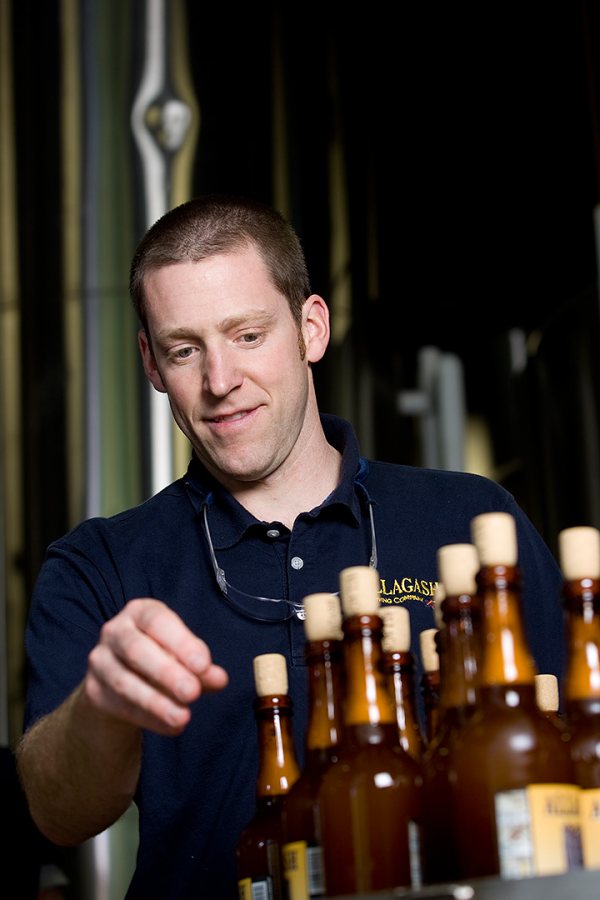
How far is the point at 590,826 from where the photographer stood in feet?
2.19

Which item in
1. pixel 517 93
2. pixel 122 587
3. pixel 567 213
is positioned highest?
pixel 517 93

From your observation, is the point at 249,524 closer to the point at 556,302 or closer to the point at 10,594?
the point at 10,594

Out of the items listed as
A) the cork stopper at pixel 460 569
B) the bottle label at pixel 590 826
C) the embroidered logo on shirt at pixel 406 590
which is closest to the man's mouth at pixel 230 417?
the embroidered logo on shirt at pixel 406 590

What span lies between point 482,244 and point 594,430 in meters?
0.57

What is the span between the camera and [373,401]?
2859 mm

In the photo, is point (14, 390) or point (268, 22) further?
point (268, 22)

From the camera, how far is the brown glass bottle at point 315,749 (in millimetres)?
761

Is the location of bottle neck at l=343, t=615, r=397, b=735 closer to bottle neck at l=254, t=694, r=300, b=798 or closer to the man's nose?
bottle neck at l=254, t=694, r=300, b=798

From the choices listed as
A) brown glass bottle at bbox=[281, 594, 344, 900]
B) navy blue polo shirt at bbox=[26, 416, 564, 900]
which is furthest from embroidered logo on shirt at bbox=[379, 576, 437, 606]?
brown glass bottle at bbox=[281, 594, 344, 900]

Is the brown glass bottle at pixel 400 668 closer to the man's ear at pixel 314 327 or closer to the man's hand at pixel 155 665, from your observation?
the man's hand at pixel 155 665

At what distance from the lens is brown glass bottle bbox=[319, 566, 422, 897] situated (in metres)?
0.71

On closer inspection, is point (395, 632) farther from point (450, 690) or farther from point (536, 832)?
point (536, 832)

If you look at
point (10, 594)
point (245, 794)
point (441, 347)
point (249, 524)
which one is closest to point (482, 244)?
point (441, 347)

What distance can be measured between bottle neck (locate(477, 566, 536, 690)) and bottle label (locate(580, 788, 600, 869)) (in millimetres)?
63
